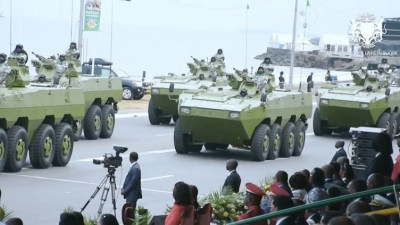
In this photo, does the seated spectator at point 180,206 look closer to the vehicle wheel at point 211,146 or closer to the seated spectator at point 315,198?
the seated spectator at point 315,198

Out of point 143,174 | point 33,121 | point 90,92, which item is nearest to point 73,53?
point 90,92

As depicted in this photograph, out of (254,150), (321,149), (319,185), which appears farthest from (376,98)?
(319,185)

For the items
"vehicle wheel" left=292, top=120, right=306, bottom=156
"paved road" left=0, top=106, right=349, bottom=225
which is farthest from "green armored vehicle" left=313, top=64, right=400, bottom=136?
"vehicle wheel" left=292, top=120, right=306, bottom=156

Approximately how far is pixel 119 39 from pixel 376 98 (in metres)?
152

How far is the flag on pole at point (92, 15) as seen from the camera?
123 feet

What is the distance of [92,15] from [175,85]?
23.0ft

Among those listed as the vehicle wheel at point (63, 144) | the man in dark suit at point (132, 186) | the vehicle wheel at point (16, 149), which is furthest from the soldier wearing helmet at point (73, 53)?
the man in dark suit at point (132, 186)

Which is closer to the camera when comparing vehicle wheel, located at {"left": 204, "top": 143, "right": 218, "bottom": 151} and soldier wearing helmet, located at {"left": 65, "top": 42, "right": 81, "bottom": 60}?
vehicle wheel, located at {"left": 204, "top": 143, "right": 218, "bottom": 151}

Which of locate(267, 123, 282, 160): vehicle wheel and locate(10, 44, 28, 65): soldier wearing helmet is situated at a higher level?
locate(10, 44, 28, 65): soldier wearing helmet

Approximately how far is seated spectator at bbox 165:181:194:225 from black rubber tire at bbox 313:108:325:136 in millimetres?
22696

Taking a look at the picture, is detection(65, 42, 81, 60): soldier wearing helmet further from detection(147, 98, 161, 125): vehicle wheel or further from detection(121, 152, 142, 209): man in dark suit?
detection(121, 152, 142, 209): man in dark suit

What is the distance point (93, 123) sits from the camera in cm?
2706

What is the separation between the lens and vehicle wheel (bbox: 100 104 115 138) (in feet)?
91.0

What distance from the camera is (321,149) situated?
28609 millimetres
